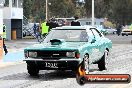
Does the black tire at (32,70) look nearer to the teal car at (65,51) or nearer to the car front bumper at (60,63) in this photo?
the teal car at (65,51)

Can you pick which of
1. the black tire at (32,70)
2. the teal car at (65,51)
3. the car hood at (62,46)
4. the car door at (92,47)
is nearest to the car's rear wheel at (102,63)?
the teal car at (65,51)

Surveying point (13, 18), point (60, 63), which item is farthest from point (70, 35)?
point (13, 18)

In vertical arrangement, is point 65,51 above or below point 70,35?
below

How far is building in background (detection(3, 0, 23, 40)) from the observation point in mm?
48781

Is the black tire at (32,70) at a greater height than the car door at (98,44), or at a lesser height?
lesser

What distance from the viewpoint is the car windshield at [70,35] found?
12961mm

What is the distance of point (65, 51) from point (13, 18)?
38.0m

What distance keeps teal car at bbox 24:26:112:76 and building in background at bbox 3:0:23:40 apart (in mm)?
35514

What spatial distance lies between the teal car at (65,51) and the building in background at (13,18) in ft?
117

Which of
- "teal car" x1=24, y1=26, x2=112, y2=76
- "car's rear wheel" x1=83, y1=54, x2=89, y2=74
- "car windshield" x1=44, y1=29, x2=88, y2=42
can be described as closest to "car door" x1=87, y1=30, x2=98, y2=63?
"teal car" x1=24, y1=26, x2=112, y2=76

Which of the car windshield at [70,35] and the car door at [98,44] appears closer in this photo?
the car windshield at [70,35]

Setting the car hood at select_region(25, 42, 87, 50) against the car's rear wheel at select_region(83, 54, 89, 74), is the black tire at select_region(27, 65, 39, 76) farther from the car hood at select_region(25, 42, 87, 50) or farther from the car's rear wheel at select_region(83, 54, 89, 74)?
the car's rear wheel at select_region(83, 54, 89, 74)

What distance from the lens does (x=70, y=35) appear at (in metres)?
13.1

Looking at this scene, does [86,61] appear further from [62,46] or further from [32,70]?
[32,70]
